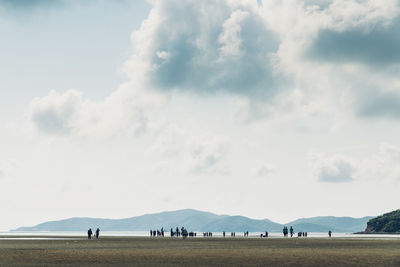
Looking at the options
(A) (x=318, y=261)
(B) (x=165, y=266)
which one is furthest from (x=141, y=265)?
(A) (x=318, y=261)

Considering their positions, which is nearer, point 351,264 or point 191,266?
point 191,266

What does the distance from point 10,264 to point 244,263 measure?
1436cm

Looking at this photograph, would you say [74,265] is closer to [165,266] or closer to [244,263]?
[165,266]

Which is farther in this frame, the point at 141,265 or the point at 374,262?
the point at 374,262

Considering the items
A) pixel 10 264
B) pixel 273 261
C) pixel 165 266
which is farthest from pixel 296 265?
pixel 10 264

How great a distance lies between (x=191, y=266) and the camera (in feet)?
103

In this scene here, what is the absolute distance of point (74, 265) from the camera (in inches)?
1261

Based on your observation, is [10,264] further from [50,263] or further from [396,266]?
[396,266]

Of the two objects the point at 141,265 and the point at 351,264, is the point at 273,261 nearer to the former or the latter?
the point at 351,264

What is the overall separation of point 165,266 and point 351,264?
11.7 meters

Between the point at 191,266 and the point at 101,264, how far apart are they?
5664 millimetres

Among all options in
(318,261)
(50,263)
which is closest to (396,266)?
(318,261)

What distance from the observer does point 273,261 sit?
3525 centimetres

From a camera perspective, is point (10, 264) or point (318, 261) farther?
point (318, 261)
